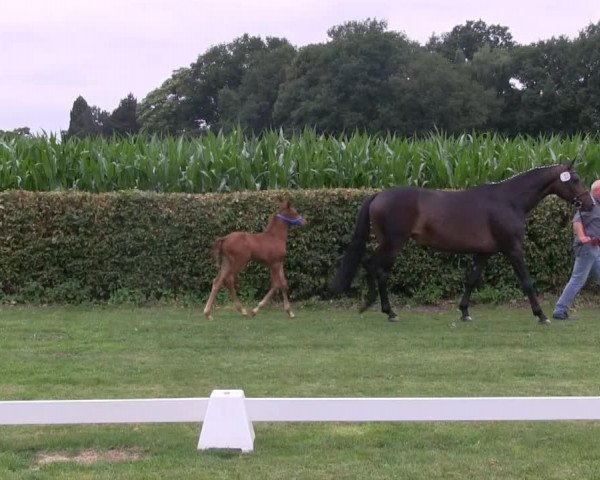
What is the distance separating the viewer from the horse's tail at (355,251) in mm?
10273

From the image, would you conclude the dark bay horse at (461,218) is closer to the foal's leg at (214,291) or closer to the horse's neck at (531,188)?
the horse's neck at (531,188)

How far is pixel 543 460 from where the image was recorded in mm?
4734

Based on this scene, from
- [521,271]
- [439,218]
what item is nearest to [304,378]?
[439,218]

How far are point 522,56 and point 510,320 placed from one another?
5860 centimetres

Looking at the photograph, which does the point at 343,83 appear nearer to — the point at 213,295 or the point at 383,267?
the point at 383,267

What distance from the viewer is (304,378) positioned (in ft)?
22.7

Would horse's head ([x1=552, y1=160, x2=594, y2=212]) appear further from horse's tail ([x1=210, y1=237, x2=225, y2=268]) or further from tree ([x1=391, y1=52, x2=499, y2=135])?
tree ([x1=391, y1=52, x2=499, y2=135])

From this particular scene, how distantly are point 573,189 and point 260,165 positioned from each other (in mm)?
4715

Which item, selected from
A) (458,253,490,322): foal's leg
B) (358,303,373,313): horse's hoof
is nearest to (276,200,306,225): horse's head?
(358,303,373,313): horse's hoof

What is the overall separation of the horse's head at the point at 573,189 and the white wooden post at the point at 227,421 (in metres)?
6.57

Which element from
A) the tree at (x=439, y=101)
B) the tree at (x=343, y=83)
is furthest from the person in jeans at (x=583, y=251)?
the tree at (x=343, y=83)

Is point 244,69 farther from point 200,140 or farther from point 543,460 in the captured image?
point 543,460

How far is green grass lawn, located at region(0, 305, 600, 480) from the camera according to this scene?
470cm

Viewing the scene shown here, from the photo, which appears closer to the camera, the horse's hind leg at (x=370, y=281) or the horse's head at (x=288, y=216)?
the horse's head at (x=288, y=216)
